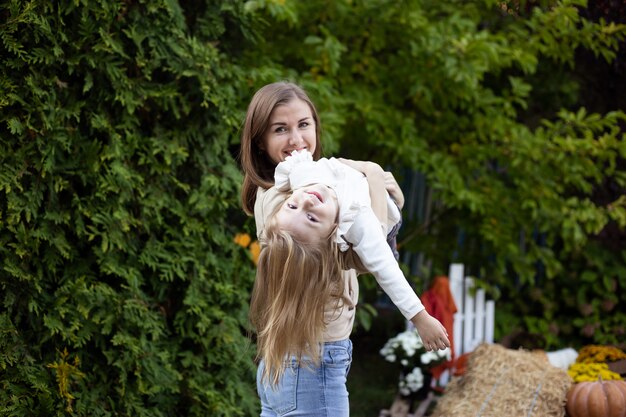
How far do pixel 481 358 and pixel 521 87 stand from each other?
1889mm

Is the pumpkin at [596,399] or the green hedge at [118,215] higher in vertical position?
the green hedge at [118,215]

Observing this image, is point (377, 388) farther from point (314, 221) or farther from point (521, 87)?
point (314, 221)

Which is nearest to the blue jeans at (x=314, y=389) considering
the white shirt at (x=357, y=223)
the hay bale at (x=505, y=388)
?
the white shirt at (x=357, y=223)

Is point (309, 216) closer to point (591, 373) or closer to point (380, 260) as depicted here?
point (380, 260)

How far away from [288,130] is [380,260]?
1.97ft

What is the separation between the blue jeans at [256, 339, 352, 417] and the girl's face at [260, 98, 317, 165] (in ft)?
2.08

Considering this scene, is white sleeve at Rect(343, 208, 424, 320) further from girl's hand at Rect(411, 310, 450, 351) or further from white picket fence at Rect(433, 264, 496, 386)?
white picket fence at Rect(433, 264, 496, 386)

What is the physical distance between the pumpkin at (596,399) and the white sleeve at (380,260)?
2.53m

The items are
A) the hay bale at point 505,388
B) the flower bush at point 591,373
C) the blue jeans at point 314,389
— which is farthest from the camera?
the flower bush at point 591,373

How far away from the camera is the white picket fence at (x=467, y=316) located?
584 centimetres

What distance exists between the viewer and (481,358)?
480 centimetres

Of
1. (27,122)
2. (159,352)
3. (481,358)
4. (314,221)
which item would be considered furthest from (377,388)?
(314,221)

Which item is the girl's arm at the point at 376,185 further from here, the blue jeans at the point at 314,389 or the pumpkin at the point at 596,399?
the pumpkin at the point at 596,399

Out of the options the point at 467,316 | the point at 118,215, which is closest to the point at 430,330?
the point at 118,215
